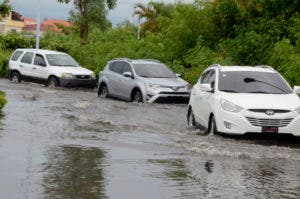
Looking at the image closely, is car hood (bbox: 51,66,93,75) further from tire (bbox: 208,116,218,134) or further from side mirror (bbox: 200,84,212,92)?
tire (bbox: 208,116,218,134)

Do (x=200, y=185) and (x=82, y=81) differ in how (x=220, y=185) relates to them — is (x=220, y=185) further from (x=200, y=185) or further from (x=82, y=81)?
(x=82, y=81)

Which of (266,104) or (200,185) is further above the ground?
(266,104)

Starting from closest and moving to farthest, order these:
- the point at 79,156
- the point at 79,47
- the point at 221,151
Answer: the point at 79,156 < the point at 221,151 < the point at 79,47

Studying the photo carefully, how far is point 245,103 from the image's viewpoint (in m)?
13.1

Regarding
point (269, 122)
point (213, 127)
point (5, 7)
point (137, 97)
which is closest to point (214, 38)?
point (137, 97)

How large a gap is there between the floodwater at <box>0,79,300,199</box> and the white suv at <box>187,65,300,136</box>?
0.33 meters

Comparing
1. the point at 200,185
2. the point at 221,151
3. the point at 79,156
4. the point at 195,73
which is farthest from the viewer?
the point at 195,73

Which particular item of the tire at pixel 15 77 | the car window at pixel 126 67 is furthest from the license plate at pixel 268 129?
the tire at pixel 15 77

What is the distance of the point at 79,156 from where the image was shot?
35.6ft

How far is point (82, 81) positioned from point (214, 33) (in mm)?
6978

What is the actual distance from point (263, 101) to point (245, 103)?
0.35 metres

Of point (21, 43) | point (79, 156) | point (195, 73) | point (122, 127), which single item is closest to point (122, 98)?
point (195, 73)

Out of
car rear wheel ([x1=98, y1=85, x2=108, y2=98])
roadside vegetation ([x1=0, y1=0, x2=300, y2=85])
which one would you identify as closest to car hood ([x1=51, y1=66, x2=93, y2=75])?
roadside vegetation ([x1=0, y1=0, x2=300, y2=85])

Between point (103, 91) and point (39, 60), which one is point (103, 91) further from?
point (39, 60)
